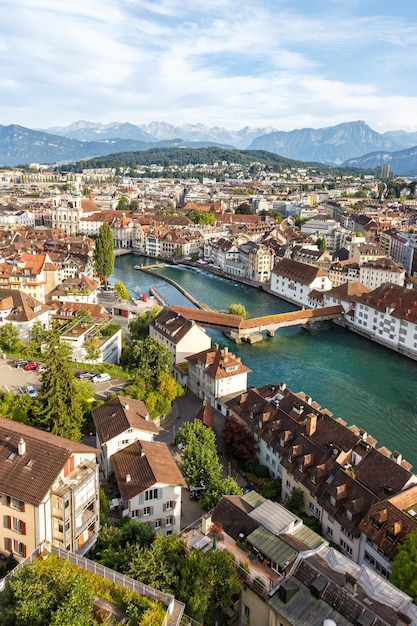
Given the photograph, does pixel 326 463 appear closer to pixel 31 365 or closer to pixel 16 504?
pixel 16 504

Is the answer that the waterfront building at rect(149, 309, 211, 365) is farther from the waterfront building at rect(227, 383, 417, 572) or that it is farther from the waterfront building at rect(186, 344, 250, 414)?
the waterfront building at rect(227, 383, 417, 572)

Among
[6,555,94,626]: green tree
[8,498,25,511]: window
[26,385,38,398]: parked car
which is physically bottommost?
[26,385,38,398]: parked car

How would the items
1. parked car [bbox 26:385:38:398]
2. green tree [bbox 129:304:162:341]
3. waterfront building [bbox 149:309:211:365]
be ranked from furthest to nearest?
green tree [bbox 129:304:162:341]
waterfront building [bbox 149:309:211:365]
parked car [bbox 26:385:38:398]

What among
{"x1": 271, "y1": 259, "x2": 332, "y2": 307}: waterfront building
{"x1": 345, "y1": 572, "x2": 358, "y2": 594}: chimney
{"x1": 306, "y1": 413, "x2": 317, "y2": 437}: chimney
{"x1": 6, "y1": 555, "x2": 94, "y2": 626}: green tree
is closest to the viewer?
{"x1": 6, "y1": 555, "x2": 94, "y2": 626}: green tree

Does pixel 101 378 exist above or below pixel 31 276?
below

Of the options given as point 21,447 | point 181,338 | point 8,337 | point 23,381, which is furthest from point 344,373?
point 21,447

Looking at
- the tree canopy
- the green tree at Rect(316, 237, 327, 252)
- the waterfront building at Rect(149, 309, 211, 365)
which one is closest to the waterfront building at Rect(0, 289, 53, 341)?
the waterfront building at Rect(149, 309, 211, 365)

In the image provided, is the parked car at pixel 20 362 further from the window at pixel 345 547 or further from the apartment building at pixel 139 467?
the window at pixel 345 547
